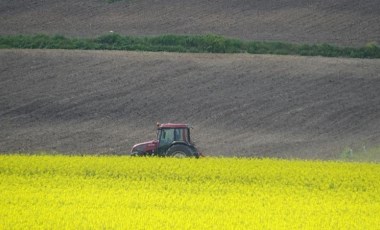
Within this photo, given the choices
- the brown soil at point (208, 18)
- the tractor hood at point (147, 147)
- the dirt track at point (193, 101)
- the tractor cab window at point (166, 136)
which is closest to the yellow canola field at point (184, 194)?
the tractor cab window at point (166, 136)

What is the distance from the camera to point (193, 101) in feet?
128

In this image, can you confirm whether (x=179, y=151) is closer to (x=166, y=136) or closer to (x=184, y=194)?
(x=166, y=136)

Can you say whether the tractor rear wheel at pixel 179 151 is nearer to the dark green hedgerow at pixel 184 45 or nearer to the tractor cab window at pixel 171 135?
the tractor cab window at pixel 171 135

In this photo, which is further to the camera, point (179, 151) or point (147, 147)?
point (147, 147)

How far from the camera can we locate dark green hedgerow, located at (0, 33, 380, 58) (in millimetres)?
46438

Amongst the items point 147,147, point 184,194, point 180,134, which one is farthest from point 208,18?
point 184,194

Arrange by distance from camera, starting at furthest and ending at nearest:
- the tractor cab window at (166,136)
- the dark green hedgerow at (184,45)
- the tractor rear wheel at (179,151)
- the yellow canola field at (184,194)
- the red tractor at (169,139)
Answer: the dark green hedgerow at (184,45) < the tractor cab window at (166,136) < the red tractor at (169,139) < the tractor rear wheel at (179,151) < the yellow canola field at (184,194)

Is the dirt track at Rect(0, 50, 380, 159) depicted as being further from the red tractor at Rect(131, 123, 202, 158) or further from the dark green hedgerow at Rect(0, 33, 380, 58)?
the red tractor at Rect(131, 123, 202, 158)

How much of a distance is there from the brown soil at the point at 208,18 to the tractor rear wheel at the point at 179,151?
21557 mm

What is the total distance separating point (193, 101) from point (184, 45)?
8.81m

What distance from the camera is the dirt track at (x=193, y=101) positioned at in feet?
114

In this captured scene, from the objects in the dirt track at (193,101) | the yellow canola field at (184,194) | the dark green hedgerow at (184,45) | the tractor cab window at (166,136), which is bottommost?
the dirt track at (193,101)

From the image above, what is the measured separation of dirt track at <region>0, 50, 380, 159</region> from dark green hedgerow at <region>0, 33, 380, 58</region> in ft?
4.76

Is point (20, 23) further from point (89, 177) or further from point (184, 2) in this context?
point (89, 177)
